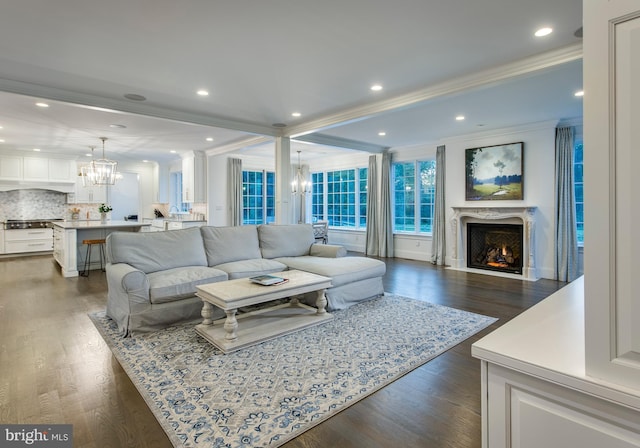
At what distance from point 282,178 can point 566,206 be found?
15.8 ft

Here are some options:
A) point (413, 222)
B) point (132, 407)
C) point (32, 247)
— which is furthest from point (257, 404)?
point (32, 247)

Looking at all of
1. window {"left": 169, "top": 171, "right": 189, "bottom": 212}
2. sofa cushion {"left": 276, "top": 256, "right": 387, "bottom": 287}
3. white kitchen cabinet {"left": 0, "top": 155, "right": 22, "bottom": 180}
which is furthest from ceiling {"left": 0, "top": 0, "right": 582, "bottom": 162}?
window {"left": 169, "top": 171, "right": 189, "bottom": 212}

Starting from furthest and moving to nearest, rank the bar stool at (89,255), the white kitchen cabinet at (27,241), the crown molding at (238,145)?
the white kitchen cabinet at (27,241) → the crown molding at (238,145) → the bar stool at (89,255)

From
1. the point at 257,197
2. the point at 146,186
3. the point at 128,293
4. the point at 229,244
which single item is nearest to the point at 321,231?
the point at 257,197

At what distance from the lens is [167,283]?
11.1 feet

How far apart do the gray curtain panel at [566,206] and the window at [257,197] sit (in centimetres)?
678

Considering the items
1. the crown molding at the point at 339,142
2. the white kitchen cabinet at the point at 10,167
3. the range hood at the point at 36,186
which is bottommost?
the range hood at the point at 36,186

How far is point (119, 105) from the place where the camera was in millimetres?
4586

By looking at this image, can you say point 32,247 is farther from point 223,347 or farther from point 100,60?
point 223,347

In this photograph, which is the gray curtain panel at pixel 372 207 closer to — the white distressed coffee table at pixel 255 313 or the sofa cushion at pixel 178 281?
the white distressed coffee table at pixel 255 313

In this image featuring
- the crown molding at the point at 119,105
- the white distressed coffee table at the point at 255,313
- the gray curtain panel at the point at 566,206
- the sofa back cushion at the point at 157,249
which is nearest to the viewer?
the white distressed coffee table at the point at 255,313

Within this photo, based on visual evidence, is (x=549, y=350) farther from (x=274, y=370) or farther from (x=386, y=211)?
(x=386, y=211)

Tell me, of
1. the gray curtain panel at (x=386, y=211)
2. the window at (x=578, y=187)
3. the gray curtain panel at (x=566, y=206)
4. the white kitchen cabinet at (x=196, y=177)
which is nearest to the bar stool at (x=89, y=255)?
the white kitchen cabinet at (x=196, y=177)

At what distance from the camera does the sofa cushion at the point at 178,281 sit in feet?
10.9
